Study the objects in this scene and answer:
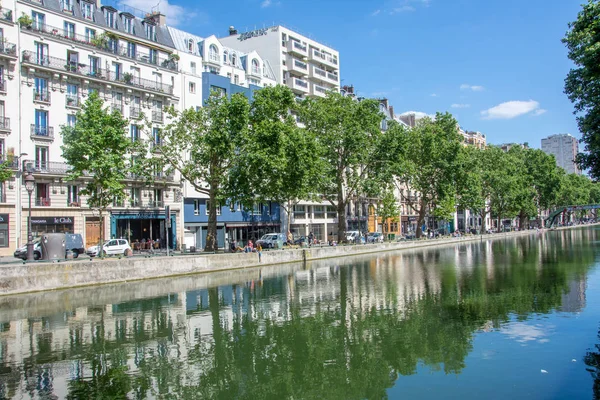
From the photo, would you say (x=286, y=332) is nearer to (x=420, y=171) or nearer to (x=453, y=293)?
(x=453, y=293)

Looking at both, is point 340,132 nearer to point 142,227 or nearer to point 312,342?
point 142,227

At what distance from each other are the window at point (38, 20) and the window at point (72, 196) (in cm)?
1582

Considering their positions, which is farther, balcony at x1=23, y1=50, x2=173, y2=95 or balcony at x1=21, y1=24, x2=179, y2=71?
balcony at x1=21, y1=24, x2=179, y2=71

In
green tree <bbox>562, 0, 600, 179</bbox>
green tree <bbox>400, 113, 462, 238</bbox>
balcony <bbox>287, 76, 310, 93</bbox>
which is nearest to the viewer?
green tree <bbox>562, 0, 600, 179</bbox>

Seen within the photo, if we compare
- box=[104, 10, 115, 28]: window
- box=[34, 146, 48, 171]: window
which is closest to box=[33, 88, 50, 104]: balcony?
box=[34, 146, 48, 171]: window

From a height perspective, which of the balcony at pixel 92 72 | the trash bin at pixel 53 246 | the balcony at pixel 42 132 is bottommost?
the trash bin at pixel 53 246

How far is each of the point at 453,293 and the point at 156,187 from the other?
1655 inches

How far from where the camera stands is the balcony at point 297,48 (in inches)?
3585

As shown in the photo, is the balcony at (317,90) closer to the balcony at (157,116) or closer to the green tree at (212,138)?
the balcony at (157,116)

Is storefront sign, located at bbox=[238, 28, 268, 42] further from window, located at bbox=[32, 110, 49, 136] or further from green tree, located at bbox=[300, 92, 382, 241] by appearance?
window, located at bbox=[32, 110, 49, 136]

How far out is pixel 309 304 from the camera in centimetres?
2623

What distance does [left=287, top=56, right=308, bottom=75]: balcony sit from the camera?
90.6m

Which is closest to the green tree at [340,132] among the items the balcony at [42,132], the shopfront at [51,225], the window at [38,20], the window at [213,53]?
the window at [213,53]

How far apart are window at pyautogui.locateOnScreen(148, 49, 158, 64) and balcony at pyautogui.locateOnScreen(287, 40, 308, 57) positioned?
109ft
